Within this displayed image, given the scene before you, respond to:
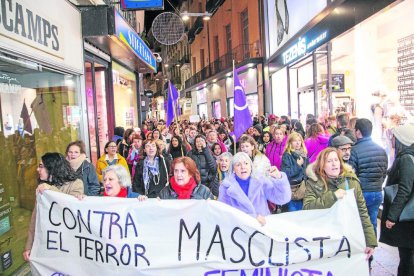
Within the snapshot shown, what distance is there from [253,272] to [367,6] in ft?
19.6

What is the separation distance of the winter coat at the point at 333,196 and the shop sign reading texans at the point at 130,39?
16.9 ft

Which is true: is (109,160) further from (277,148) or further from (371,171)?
(371,171)

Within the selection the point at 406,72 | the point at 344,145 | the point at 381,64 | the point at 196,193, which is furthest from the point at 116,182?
the point at 381,64

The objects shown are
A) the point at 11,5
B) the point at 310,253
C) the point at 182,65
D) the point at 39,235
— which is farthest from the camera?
the point at 182,65

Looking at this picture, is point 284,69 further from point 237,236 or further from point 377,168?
point 237,236

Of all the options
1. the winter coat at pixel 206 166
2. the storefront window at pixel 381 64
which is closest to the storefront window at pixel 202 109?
the storefront window at pixel 381 64

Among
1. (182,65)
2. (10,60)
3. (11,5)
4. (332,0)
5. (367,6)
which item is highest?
(182,65)

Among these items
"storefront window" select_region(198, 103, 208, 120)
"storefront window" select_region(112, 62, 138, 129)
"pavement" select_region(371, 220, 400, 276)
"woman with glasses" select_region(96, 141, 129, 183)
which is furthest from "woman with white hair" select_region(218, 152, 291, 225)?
"storefront window" select_region(198, 103, 208, 120)

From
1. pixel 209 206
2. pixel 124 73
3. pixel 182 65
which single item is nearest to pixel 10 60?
pixel 209 206

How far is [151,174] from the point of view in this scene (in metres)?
6.05

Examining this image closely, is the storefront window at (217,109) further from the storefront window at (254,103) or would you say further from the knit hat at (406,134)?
the knit hat at (406,134)

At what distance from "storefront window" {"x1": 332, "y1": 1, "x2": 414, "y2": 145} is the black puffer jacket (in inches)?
97.0

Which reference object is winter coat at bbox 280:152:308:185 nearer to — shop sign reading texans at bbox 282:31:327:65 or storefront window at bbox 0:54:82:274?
storefront window at bbox 0:54:82:274

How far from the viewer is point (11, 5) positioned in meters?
4.64
